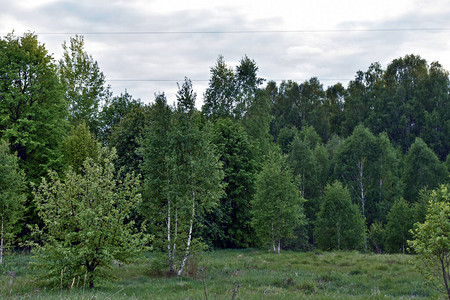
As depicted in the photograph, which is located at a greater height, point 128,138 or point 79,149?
point 128,138

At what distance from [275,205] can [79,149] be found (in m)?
18.8

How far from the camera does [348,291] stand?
15312 millimetres

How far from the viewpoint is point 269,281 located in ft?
55.1

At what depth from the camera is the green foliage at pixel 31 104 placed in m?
28.8

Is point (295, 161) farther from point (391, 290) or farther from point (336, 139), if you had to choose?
point (391, 290)

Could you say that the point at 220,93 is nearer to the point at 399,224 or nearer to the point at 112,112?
the point at 112,112

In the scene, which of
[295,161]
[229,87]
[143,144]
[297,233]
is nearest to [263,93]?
[229,87]

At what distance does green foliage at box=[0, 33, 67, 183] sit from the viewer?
28.8 m

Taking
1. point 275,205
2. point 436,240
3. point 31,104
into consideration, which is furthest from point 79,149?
point 436,240

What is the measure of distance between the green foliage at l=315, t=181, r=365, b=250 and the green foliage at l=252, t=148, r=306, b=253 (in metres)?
8.79

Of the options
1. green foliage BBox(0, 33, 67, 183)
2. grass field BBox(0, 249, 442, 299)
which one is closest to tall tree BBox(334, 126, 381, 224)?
grass field BBox(0, 249, 442, 299)

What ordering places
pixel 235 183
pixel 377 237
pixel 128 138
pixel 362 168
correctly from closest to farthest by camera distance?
pixel 128 138 → pixel 235 183 → pixel 377 237 → pixel 362 168

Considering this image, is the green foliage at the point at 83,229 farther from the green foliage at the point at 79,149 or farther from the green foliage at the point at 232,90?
the green foliage at the point at 232,90

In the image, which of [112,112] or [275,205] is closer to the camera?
[275,205]
